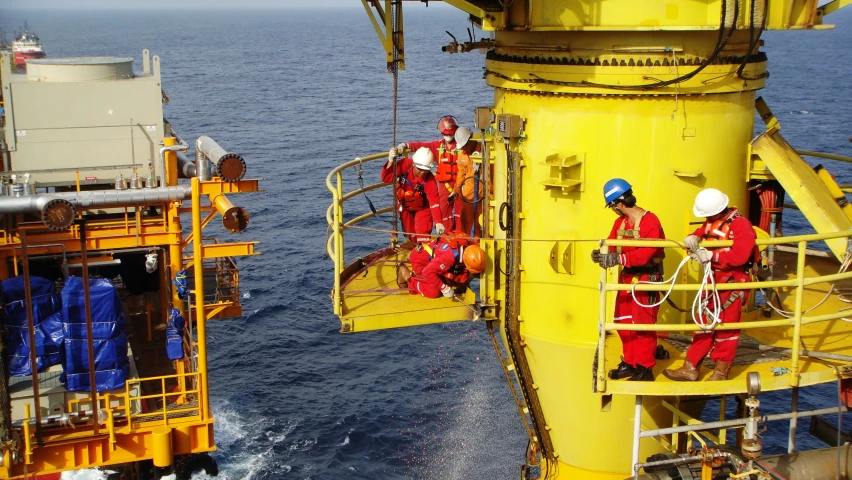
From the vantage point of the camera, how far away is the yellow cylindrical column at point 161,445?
51.3 feet

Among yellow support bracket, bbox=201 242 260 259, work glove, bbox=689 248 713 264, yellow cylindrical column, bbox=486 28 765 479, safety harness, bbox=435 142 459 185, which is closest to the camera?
work glove, bbox=689 248 713 264

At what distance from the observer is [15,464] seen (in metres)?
15.0

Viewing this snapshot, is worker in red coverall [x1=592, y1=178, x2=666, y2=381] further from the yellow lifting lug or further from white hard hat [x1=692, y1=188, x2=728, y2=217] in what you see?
the yellow lifting lug

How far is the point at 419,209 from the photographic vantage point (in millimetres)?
14570

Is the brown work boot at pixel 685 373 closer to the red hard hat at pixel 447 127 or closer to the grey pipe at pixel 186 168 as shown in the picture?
the red hard hat at pixel 447 127

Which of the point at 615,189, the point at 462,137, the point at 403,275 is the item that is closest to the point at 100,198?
the point at 403,275

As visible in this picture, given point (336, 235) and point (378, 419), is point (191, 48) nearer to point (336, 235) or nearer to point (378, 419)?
point (378, 419)

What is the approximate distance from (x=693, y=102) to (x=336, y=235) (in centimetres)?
476

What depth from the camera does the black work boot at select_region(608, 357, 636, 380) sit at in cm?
927

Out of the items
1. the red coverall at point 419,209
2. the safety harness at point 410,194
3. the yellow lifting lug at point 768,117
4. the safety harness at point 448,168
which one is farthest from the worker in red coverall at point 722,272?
the safety harness at point 410,194

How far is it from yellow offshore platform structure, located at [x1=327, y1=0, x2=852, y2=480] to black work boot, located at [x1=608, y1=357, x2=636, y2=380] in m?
0.22

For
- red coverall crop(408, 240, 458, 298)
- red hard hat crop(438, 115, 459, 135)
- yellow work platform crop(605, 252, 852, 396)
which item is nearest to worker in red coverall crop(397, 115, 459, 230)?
red hard hat crop(438, 115, 459, 135)

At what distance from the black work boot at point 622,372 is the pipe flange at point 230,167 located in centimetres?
871

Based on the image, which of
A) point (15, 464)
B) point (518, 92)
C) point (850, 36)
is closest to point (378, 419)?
point (15, 464)
